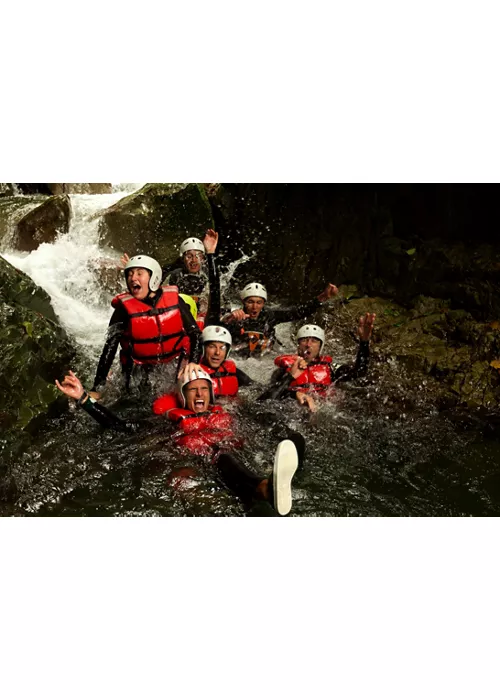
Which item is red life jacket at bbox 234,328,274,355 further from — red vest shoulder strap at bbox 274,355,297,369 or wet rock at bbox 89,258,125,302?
wet rock at bbox 89,258,125,302

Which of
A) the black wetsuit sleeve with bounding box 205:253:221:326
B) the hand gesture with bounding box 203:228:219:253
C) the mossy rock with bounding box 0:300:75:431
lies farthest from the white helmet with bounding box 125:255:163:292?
the mossy rock with bounding box 0:300:75:431

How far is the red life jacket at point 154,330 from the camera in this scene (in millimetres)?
5109

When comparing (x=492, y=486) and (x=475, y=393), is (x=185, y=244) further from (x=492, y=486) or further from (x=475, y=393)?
(x=492, y=486)

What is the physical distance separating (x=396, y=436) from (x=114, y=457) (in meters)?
2.20

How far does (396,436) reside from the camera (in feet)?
15.4

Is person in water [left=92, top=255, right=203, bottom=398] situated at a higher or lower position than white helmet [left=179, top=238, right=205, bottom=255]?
lower

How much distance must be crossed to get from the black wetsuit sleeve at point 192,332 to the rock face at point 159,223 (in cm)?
259

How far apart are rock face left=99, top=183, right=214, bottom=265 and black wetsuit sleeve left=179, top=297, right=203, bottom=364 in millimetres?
2587

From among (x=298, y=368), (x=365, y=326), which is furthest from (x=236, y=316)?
(x=365, y=326)

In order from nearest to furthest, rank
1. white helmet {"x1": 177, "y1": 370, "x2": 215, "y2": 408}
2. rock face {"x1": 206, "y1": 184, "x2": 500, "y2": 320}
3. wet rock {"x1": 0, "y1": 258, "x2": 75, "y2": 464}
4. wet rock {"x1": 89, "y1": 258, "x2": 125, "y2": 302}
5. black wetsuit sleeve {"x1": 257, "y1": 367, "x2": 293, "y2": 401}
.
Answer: white helmet {"x1": 177, "y1": 370, "x2": 215, "y2": 408} < wet rock {"x1": 0, "y1": 258, "x2": 75, "y2": 464} < black wetsuit sleeve {"x1": 257, "y1": 367, "x2": 293, "y2": 401} < rock face {"x1": 206, "y1": 184, "x2": 500, "y2": 320} < wet rock {"x1": 89, "y1": 258, "x2": 125, "y2": 302}

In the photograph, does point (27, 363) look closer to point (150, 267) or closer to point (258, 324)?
point (150, 267)

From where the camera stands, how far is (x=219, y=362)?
4.92 m

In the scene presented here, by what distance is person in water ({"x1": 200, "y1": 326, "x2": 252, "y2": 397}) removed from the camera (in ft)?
16.0

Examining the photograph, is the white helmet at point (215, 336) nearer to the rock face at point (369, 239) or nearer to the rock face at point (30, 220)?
the rock face at point (369, 239)
